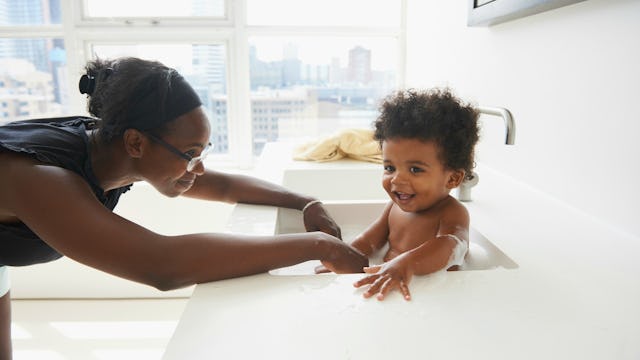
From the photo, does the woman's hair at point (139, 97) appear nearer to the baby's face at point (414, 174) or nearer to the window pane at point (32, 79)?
the baby's face at point (414, 174)

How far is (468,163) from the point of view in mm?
1166

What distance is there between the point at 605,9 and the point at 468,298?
74 centimetres

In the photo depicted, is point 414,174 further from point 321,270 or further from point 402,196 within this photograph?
point 321,270

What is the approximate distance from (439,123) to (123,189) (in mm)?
812

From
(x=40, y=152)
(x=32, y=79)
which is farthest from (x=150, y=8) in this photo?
(x=40, y=152)

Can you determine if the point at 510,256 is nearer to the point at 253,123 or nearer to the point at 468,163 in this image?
the point at 468,163

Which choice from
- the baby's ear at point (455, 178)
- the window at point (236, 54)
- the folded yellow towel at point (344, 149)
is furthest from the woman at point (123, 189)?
the window at point (236, 54)

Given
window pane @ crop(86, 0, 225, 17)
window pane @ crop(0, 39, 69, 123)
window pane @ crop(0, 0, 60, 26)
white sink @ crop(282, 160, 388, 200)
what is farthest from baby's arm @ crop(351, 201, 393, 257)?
window pane @ crop(0, 0, 60, 26)

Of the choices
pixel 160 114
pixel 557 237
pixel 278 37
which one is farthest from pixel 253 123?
pixel 557 237

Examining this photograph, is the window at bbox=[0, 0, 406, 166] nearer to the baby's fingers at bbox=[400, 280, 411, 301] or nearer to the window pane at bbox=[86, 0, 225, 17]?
the window pane at bbox=[86, 0, 225, 17]

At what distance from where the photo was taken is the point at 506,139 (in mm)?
1096

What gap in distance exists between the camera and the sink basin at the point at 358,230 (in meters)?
1.12

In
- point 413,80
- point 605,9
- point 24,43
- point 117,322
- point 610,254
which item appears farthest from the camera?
point 24,43

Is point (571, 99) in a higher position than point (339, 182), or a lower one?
higher
